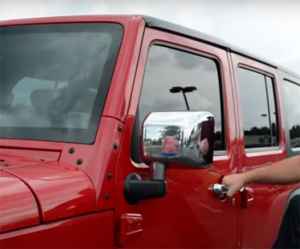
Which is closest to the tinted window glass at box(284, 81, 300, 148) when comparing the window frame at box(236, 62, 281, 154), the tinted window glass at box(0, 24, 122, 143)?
the window frame at box(236, 62, 281, 154)

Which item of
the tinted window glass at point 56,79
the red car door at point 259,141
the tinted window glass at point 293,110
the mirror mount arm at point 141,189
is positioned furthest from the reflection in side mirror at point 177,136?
the tinted window glass at point 293,110

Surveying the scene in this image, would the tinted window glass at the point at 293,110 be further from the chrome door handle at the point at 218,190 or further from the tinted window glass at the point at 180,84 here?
the chrome door handle at the point at 218,190

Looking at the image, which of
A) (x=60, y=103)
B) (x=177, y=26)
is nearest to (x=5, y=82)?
(x=60, y=103)

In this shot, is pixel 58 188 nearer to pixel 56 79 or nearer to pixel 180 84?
pixel 56 79

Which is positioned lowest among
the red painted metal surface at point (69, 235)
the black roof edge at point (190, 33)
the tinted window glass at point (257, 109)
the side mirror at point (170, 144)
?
the red painted metal surface at point (69, 235)

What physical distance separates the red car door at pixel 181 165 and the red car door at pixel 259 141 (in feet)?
0.58

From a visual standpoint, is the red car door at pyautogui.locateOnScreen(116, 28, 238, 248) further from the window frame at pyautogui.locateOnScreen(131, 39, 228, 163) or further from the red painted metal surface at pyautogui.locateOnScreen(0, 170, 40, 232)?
the red painted metal surface at pyautogui.locateOnScreen(0, 170, 40, 232)

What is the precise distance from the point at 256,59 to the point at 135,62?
1777mm

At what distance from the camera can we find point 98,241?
233cm

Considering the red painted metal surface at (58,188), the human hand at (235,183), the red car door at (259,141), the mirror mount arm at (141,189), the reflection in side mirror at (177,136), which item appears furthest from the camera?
the red car door at (259,141)

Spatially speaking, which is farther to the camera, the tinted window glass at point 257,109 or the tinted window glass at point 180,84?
the tinted window glass at point 257,109

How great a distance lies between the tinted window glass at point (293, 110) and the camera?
16.4 ft

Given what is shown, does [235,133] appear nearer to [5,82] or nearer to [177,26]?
[177,26]

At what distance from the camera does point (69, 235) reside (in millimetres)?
2201
